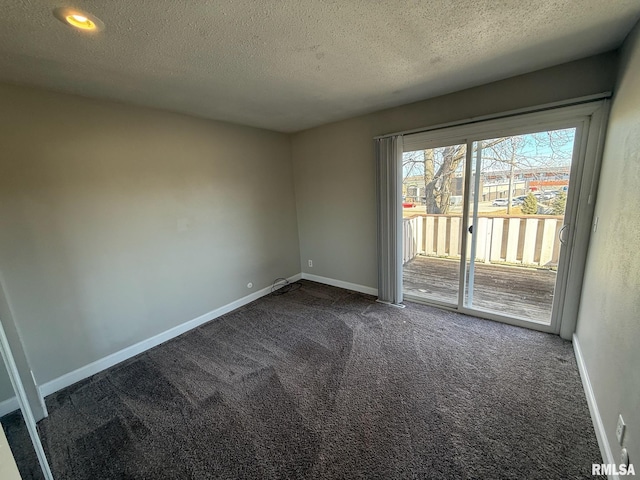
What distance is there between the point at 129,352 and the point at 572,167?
14.3 ft

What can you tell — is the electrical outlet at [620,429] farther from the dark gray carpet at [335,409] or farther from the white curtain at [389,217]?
the white curtain at [389,217]

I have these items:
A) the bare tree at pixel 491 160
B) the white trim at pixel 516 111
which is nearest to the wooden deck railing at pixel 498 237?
the bare tree at pixel 491 160

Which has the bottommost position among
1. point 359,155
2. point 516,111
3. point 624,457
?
point 624,457

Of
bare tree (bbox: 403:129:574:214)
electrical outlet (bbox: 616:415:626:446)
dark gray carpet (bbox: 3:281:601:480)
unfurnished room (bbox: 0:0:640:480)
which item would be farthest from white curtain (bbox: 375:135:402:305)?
electrical outlet (bbox: 616:415:626:446)

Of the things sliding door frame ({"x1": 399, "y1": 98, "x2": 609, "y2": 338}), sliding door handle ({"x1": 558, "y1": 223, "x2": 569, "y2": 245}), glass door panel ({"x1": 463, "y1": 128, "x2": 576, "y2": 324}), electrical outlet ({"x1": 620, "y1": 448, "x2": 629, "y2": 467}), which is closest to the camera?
electrical outlet ({"x1": 620, "y1": 448, "x2": 629, "y2": 467})

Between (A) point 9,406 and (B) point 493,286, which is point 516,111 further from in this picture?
(A) point 9,406

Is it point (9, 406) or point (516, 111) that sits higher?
point (516, 111)

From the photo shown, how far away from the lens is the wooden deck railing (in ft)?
10.4

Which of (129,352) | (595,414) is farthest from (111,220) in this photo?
(595,414)

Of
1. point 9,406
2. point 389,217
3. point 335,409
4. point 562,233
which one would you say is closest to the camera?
point 9,406

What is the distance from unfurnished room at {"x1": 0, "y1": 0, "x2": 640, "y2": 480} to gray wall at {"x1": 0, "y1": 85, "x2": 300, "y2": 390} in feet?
0.05

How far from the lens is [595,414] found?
1571 mm

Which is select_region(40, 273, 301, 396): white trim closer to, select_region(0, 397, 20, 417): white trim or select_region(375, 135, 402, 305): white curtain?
select_region(0, 397, 20, 417): white trim

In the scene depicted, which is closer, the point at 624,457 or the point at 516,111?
the point at 624,457
